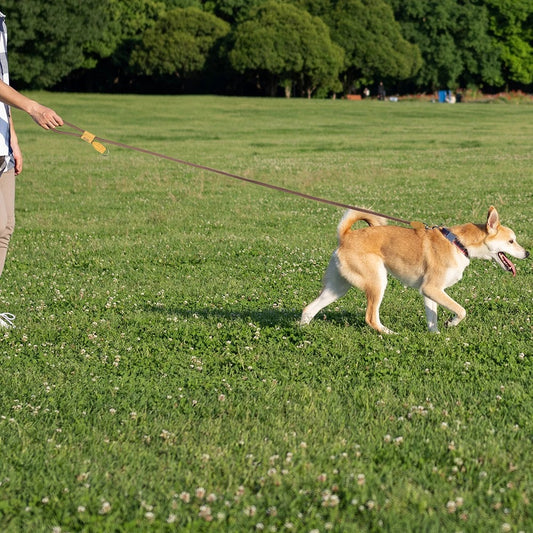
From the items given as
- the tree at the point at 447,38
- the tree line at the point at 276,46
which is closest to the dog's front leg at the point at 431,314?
the tree line at the point at 276,46

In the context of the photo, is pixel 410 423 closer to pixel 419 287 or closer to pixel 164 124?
pixel 419 287

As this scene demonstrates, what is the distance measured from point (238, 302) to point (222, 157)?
1979 cm

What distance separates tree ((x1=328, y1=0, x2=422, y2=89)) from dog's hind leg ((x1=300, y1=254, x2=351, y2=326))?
274ft

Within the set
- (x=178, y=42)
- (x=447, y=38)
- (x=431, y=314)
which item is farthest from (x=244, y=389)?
(x=447, y=38)

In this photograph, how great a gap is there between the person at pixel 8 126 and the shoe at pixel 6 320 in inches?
1.7

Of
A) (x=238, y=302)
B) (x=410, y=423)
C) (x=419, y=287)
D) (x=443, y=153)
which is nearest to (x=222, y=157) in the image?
(x=443, y=153)

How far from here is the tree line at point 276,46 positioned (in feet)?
239

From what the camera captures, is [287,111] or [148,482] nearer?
[148,482]

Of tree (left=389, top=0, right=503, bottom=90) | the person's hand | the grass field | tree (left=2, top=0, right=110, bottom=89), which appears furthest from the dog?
tree (left=389, top=0, right=503, bottom=90)

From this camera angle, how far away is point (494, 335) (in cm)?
726

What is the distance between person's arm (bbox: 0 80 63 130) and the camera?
Answer: 21.4 feet

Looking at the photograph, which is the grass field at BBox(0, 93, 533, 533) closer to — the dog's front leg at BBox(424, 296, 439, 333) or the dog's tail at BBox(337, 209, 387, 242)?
the dog's front leg at BBox(424, 296, 439, 333)

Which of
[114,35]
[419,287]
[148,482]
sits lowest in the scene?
[148,482]

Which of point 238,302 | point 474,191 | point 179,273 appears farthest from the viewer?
point 474,191
